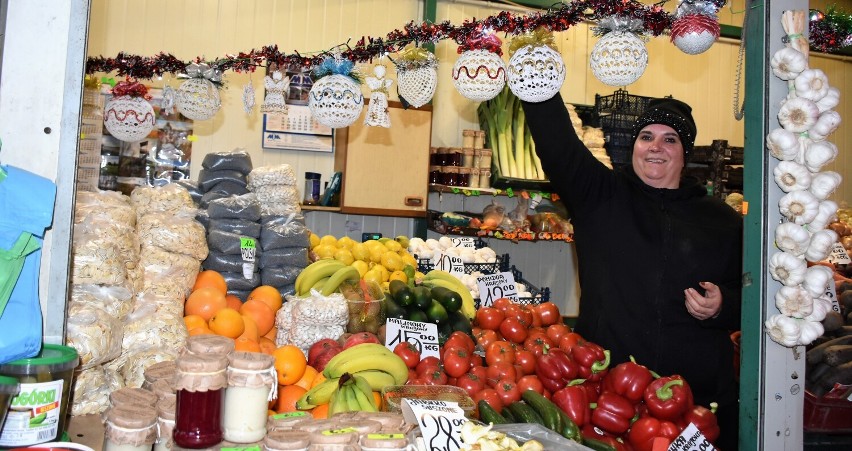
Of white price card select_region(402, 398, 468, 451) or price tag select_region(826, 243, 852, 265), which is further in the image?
price tag select_region(826, 243, 852, 265)

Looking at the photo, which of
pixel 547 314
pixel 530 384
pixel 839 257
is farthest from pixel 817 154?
pixel 839 257

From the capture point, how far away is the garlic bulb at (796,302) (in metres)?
2.42

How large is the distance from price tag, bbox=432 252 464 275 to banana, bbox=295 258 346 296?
1.44 meters

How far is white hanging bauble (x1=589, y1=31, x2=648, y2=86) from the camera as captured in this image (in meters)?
2.67

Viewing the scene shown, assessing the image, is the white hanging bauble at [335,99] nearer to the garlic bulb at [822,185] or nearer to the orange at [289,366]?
the orange at [289,366]

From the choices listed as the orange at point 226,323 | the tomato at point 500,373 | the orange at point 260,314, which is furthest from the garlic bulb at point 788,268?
the orange at point 260,314

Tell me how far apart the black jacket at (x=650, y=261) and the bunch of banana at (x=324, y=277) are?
1188mm

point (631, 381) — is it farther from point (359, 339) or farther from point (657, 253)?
point (359, 339)

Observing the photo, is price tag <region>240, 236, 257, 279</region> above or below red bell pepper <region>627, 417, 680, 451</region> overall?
above

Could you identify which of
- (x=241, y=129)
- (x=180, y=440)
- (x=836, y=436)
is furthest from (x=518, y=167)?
(x=180, y=440)

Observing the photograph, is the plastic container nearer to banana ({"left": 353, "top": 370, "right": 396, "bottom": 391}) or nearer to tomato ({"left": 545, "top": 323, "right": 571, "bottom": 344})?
banana ({"left": 353, "top": 370, "right": 396, "bottom": 391})

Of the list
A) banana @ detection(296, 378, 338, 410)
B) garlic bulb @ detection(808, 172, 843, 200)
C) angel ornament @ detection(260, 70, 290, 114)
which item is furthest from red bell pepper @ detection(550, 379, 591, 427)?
angel ornament @ detection(260, 70, 290, 114)

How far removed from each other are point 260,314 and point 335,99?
115cm

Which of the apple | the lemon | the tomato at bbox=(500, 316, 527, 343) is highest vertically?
the lemon
